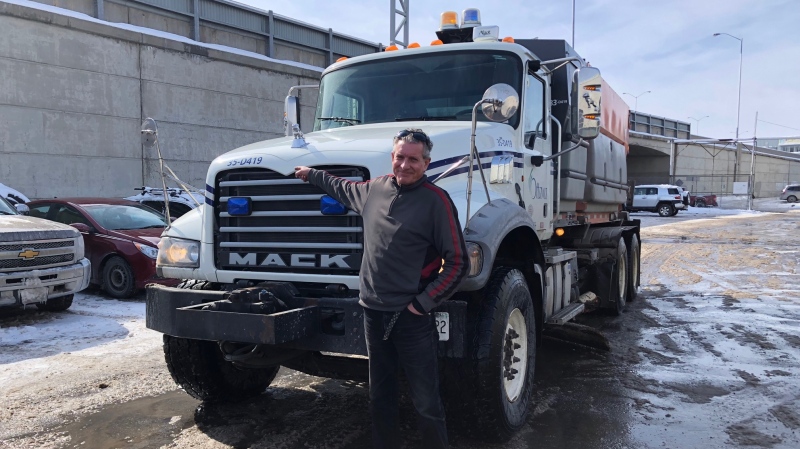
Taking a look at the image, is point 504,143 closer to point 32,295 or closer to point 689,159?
point 32,295

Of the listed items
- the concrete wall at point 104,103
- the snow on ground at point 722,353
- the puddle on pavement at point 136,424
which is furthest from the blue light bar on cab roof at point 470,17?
the concrete wall at point 104,103

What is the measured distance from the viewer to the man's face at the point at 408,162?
10.2 ft

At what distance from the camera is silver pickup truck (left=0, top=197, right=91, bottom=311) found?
22.5 feet

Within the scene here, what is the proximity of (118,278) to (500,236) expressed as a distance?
722 cm

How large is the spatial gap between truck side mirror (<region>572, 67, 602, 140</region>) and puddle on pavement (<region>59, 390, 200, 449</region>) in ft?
12.8

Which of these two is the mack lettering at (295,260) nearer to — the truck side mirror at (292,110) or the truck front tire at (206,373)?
the truck front tire at (206,373)

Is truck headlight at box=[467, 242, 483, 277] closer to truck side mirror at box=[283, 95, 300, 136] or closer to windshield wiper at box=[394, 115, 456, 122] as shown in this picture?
windshield wiper at box=[394, 115, 456, 122]

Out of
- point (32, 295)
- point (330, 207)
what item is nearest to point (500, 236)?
point (330, 207)

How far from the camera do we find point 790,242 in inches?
741

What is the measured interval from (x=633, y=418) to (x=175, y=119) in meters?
19.0

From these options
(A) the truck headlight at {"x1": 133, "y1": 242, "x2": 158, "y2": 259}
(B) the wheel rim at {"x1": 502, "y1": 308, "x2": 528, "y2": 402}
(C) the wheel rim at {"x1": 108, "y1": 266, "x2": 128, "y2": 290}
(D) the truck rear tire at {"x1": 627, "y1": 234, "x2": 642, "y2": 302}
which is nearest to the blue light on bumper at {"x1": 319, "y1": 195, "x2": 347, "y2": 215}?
(B) the wheel rim at {"x1": 502, "y1": 308, "x2": 528, "y2": 402}

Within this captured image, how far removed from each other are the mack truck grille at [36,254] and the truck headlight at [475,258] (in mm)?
5914

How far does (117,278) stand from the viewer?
29.8 feet

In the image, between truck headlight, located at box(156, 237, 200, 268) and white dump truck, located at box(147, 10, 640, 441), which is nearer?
white dump truck, located at box(147, 10, 640, 441)
